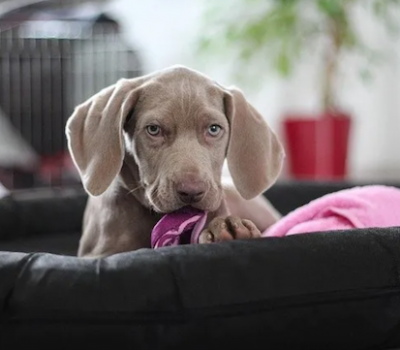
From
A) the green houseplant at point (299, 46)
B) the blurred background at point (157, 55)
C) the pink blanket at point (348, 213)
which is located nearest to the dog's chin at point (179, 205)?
the pink blanket at point (348, 213)

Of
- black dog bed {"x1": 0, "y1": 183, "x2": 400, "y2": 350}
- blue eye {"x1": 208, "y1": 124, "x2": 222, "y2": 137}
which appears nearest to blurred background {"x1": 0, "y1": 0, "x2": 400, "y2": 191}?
blue eye {"x1": 208, "y1": 124, "x2": 222, "y2": 137}

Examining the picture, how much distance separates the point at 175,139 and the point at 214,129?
122 millimetres

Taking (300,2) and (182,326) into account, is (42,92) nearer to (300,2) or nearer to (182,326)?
(300,2)

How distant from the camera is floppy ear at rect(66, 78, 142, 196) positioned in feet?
6.49

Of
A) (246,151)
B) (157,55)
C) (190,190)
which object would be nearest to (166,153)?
(190,190)

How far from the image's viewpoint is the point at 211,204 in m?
1.86

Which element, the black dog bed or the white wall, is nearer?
the black dog bed

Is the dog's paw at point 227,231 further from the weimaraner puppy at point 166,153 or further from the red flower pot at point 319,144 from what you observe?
the red flower pot at point 319,144

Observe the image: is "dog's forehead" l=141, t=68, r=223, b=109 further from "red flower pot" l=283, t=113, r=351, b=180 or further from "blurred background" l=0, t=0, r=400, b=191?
"red flower pot" l=283, t=113, r=351, b=180

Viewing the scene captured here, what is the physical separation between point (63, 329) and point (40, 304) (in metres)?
0.06

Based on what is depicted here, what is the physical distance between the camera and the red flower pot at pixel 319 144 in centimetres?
459

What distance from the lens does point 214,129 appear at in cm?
200

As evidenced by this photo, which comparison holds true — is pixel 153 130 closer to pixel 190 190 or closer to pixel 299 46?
pixel 190 190

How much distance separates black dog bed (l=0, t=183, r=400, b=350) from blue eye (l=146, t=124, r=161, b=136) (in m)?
0.39
